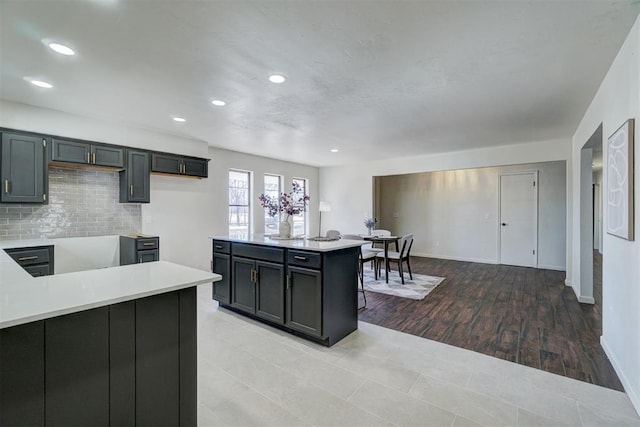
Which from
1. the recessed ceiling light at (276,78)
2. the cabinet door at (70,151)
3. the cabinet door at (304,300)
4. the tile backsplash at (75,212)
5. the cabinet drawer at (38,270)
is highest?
the recessed ceiling light at (276,78)

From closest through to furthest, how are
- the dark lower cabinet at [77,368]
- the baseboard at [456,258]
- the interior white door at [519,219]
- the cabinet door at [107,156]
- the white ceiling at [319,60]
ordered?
the dark lower cabinet at [77,368]
the white ceiling at [319,60]
the cabinet door at [107,156]
the interior white door at [519,219]
the baseboard at [456,258]

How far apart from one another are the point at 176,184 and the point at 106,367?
4254mm

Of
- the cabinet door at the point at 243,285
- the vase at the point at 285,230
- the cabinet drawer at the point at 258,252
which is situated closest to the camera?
the cabinet drawer at the point at 258,252

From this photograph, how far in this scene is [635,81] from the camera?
1.95 meters

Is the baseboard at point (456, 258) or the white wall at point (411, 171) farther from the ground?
the white wall at point (411, 171)

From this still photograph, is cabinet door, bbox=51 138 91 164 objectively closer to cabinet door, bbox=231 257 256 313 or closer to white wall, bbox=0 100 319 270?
white wall, bbox=0 100 319 270

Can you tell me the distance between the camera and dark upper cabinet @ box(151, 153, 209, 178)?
14.8 ft

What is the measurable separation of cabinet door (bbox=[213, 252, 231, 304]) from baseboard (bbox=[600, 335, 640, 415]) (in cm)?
354

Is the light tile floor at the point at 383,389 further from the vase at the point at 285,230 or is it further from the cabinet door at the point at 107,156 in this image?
the cabinet door at the point at 107,156

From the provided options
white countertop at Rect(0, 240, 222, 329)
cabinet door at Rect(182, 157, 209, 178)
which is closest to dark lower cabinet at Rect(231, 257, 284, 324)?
white countertop at Rect(0, 240, 222, 329)

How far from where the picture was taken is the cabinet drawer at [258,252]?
305 centimetres

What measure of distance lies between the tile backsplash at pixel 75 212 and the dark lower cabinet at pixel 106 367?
138 inches

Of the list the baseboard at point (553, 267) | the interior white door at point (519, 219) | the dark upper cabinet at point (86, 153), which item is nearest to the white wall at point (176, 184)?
the dark upper cabinet at point (86, 153)

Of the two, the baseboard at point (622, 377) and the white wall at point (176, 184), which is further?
the white wall at point (176, 184)
